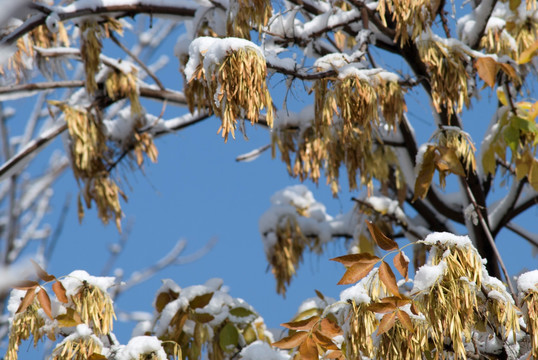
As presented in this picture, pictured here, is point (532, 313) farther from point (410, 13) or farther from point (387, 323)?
point (410, 13)

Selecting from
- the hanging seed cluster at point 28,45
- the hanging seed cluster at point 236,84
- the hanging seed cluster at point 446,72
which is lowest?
the hanging seed cluster at point 236,84

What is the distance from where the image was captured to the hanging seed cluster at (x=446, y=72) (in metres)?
2.73

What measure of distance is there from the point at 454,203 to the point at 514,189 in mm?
378

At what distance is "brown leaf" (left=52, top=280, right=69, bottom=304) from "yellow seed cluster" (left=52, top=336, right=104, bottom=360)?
0.48 ft

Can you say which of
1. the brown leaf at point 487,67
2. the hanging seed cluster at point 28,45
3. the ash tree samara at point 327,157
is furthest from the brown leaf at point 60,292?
the hanging seed cluster at point 28,45

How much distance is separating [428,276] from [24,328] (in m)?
1.25

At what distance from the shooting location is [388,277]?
173 centimetres

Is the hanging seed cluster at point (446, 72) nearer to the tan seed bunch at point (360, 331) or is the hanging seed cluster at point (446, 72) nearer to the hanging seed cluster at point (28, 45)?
the tan seed bunch at point (360, 331)

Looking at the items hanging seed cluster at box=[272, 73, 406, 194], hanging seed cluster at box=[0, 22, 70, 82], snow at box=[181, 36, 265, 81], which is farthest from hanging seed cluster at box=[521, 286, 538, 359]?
hanging seed cluster at box=[0, 22, 70, 82]

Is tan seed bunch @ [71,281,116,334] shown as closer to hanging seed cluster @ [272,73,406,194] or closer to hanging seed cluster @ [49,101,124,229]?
hanging seed cluster @ [272,73,406,194]

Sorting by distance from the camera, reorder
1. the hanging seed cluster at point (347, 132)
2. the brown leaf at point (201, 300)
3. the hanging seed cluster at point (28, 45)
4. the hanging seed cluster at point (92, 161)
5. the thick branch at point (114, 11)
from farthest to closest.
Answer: the hanging seed cluster at point (28, 45)
the hanging seed cluster at point (92, 161)
the thick branch at point (114, 11)
the brown leaf at point (201, 300)
the hanging seed cluster at point (347, 132)

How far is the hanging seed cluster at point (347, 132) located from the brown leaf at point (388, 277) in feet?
2.42

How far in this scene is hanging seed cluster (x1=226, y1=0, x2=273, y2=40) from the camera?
2449 mm

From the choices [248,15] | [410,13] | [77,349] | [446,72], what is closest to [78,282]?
[77,349]
